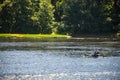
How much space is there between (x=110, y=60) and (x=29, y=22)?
74840 millimetres

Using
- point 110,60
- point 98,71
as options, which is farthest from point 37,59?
point 98,71

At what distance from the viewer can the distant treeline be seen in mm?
139875

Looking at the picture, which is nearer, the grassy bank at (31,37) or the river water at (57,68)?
the river water at (57,68)

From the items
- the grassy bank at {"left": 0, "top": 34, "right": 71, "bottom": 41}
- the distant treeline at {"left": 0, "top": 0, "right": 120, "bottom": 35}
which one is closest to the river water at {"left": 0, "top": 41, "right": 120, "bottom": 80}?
the grassy bank at {"left": 0, "top": 34, "right": 71, "bottom": 41}

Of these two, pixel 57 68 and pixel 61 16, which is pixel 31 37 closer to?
pixel 61 16

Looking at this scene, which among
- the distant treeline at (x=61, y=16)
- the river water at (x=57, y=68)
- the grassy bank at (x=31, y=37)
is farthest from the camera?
the distant treeline at (x=61, y=16)

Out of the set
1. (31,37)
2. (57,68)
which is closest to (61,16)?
(31,37)

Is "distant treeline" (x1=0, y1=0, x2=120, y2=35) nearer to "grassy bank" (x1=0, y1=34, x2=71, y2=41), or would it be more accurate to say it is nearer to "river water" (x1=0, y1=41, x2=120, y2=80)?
"grassy bank" (x1=0, y1=34, x2=71, y2=41)

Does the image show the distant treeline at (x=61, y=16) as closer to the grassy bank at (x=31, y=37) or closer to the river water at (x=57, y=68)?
the grassy bank at (x=31, y=37)

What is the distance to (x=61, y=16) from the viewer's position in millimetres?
155500

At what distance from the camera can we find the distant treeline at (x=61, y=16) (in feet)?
459

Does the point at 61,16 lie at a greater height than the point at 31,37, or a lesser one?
greater

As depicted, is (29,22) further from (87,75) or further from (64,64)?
(87,75)

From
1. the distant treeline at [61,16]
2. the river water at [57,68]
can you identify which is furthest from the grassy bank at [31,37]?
the river water at [57,68]
